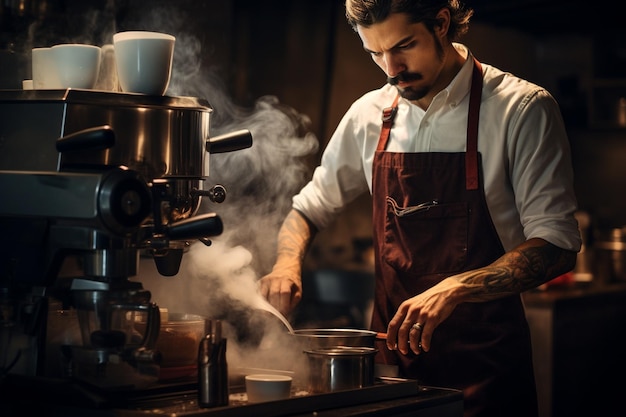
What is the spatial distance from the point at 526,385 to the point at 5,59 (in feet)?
→ 5.31

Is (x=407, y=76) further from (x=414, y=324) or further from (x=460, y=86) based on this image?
(x=414, y=324)

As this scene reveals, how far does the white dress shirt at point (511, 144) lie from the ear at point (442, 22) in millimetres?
119

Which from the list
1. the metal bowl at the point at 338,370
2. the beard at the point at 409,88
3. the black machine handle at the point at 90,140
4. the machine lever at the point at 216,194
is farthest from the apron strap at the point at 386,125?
the black machine handle at the point at 90,140

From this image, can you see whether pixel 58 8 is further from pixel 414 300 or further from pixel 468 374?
pixel 468 374

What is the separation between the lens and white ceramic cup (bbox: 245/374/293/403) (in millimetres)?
1822

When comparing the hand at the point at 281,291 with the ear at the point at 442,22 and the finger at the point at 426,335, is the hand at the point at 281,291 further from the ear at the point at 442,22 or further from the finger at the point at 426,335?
the ear at the point at 442,22

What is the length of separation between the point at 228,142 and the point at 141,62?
284mm

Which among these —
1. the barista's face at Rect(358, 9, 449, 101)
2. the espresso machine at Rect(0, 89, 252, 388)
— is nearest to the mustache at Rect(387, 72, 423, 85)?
the barista's face at Rect(358, 9, 449, 101)

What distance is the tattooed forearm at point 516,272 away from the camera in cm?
240

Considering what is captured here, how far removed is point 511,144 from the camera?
2580 mm

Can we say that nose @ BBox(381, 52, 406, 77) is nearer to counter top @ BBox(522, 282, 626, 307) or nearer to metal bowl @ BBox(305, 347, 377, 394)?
metal bowl @ BBox(305, 347, 377, 394)

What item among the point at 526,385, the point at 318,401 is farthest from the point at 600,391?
the point at 318,401

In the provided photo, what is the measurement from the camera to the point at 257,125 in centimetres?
330

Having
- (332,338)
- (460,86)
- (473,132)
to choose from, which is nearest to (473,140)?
(473,132)
